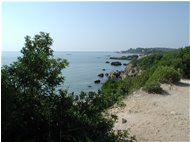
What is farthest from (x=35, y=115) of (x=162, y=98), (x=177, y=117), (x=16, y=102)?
(x=162, y=98)

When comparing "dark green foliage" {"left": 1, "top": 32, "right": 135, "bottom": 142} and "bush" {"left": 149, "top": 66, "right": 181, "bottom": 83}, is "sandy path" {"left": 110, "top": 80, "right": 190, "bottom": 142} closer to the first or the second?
"bush" {"left": 149, "top": 66, "right": 181, "bottom": 83}

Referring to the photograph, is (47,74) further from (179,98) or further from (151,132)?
(179,98)

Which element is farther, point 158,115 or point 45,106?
point 158,115

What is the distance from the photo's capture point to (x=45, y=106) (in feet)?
19.1

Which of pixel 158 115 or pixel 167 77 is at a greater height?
pixel 167 77

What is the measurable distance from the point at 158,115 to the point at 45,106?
677 centimetres

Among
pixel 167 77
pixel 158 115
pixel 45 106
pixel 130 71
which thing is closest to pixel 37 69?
pixel 45 106

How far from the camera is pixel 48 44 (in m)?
5.94

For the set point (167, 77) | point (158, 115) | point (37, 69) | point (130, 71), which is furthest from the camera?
A: point (130, 71)

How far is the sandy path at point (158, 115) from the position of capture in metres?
9.77

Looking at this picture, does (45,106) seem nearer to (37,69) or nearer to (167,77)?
(37,69)

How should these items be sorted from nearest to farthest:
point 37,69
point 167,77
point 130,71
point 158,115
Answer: point 37,69
point 158,115
point 167,77
point 130,71

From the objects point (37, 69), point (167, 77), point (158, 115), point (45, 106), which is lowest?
point (158, 115)

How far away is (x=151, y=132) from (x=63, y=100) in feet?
15.2
